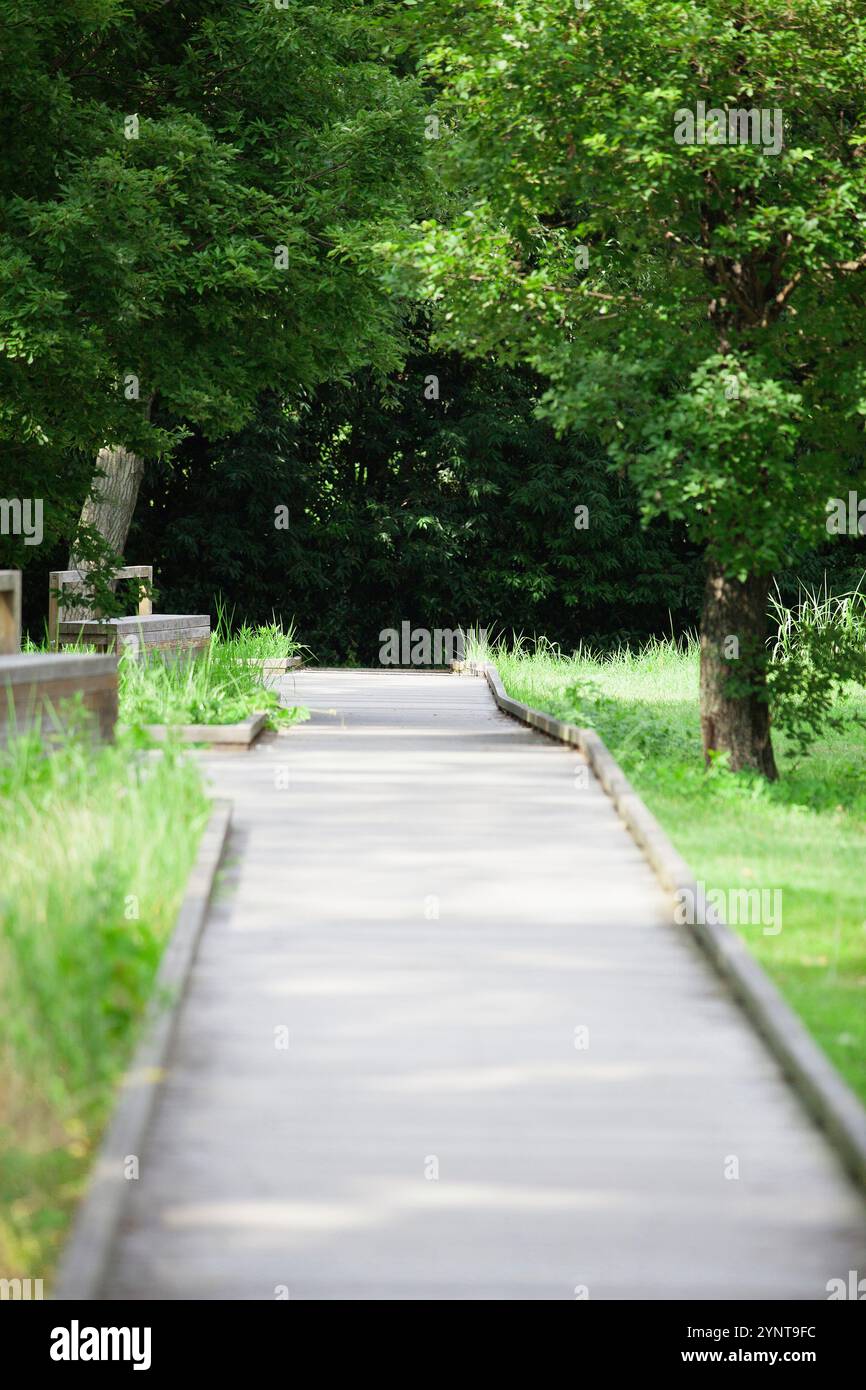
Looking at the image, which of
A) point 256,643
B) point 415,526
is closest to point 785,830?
point 256,643

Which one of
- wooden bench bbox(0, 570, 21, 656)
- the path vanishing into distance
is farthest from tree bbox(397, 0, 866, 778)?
wooden bench bbox(0, 570, 21, 656)

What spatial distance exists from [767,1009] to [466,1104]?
1409 millimetres

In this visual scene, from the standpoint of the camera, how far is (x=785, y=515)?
12.1m

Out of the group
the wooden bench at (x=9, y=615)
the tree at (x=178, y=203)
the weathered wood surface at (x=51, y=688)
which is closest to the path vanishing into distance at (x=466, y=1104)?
the weathered wood surface at (x=51, y=688)

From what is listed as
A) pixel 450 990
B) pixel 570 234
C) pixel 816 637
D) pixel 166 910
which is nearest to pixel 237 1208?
pixel 450 990

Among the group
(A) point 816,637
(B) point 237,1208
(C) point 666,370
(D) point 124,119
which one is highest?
(D) point 124,119

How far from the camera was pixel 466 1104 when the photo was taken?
582cm

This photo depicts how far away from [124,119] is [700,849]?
10.1m

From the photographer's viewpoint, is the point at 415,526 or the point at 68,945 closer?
the point at 68,945

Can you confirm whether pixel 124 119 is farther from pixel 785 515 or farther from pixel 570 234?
pixel 785 515

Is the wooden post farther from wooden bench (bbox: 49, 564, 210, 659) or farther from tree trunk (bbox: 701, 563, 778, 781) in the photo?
tree trunk (bbox: 701, 563, 778, 781)

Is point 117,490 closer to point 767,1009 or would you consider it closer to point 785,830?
point 785,830

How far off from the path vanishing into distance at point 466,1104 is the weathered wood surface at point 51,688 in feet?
4.84

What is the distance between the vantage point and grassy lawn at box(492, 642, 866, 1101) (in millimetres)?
6992
